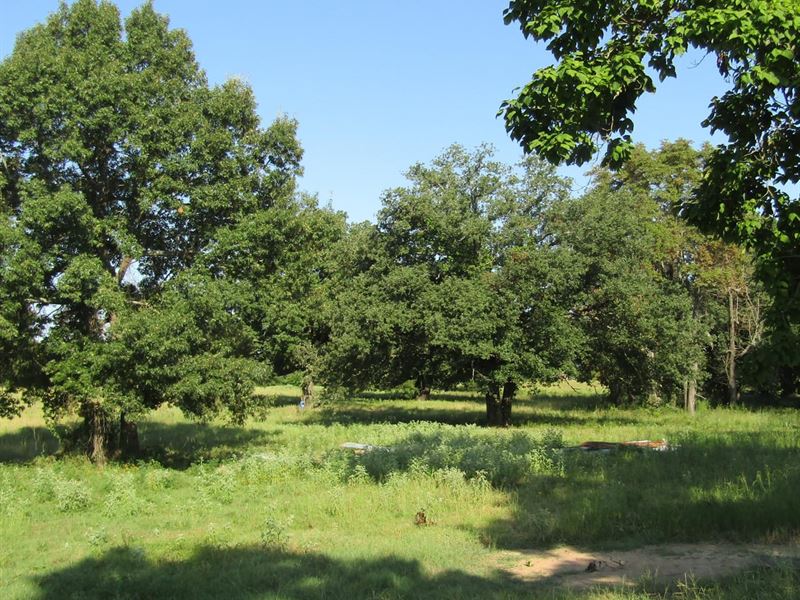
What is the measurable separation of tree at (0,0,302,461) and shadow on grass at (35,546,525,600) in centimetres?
A: 799

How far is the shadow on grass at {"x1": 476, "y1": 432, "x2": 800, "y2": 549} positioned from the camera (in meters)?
8.77

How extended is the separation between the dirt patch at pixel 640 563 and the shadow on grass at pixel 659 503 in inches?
17.4

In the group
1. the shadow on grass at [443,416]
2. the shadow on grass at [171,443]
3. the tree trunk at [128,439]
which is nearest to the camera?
the tree trunk at [128,439]

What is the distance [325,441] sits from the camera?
21.9 meters

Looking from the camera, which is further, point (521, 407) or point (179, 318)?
point (521, 407)

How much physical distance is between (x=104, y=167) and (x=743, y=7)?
15.4 meters

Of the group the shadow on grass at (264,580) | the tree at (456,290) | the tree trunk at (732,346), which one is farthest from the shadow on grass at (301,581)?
the tree trunk at (732,346)

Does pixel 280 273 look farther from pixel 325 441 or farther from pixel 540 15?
pixel 540 15

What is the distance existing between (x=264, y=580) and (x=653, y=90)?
6497 millimetres

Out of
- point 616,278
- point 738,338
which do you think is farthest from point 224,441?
point 738,338

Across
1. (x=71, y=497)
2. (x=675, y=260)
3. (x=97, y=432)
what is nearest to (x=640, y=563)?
(x=71, y=497)

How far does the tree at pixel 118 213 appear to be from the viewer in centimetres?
1565

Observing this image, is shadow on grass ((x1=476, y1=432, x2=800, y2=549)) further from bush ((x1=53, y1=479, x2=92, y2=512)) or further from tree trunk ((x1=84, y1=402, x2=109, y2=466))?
tree trunk ((x1=84, y1=402, x2=109, y2=466))

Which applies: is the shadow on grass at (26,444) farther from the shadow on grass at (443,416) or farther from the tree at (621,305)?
the tree at (621,305)
